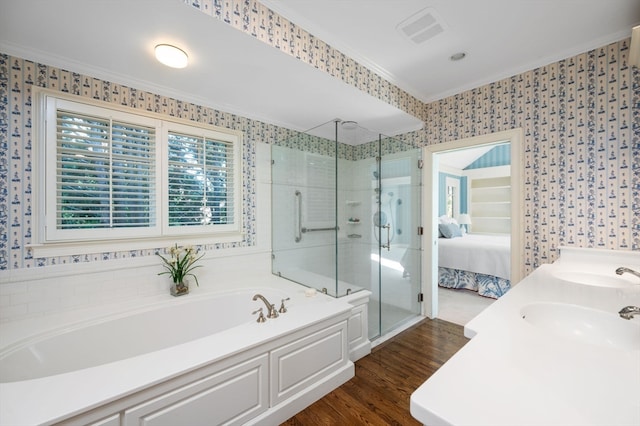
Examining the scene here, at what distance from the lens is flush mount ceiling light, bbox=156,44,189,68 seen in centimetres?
172

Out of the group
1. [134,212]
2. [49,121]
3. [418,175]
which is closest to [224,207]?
[134,212]

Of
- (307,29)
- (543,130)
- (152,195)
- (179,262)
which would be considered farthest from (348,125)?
(179,262)

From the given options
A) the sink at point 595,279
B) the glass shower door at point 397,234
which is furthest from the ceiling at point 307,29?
the sink at point 595,279

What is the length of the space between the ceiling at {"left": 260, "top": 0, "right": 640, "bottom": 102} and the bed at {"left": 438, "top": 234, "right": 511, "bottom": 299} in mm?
2653

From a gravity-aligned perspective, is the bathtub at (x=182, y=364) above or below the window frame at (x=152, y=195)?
below

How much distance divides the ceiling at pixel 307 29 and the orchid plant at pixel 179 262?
1.45 meters

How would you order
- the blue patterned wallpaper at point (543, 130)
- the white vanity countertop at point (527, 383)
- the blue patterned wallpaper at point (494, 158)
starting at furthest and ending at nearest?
the blue patterned wallpaper at point (494, 158) < the blue patterned wallpaper at point (543, 130) < the white vanity countertop at point (527, 383)

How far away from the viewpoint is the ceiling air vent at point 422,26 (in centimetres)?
182

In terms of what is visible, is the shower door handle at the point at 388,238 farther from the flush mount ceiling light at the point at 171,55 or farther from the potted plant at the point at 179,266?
the flush mount ceiling light at the point at 171,55

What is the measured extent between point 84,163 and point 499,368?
280 cm

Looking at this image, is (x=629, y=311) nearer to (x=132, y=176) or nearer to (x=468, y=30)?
(x=468, y=30)

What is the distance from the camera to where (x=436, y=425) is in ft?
1.89

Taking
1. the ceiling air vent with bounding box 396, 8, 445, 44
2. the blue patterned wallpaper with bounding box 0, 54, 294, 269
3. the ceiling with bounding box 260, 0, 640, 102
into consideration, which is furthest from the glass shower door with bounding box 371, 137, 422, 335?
the blue patterned wallpaper with bounding box 0, 54, 294, 269

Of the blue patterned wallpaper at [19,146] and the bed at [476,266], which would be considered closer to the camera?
the blue patterned wallpaper at [19,146]
